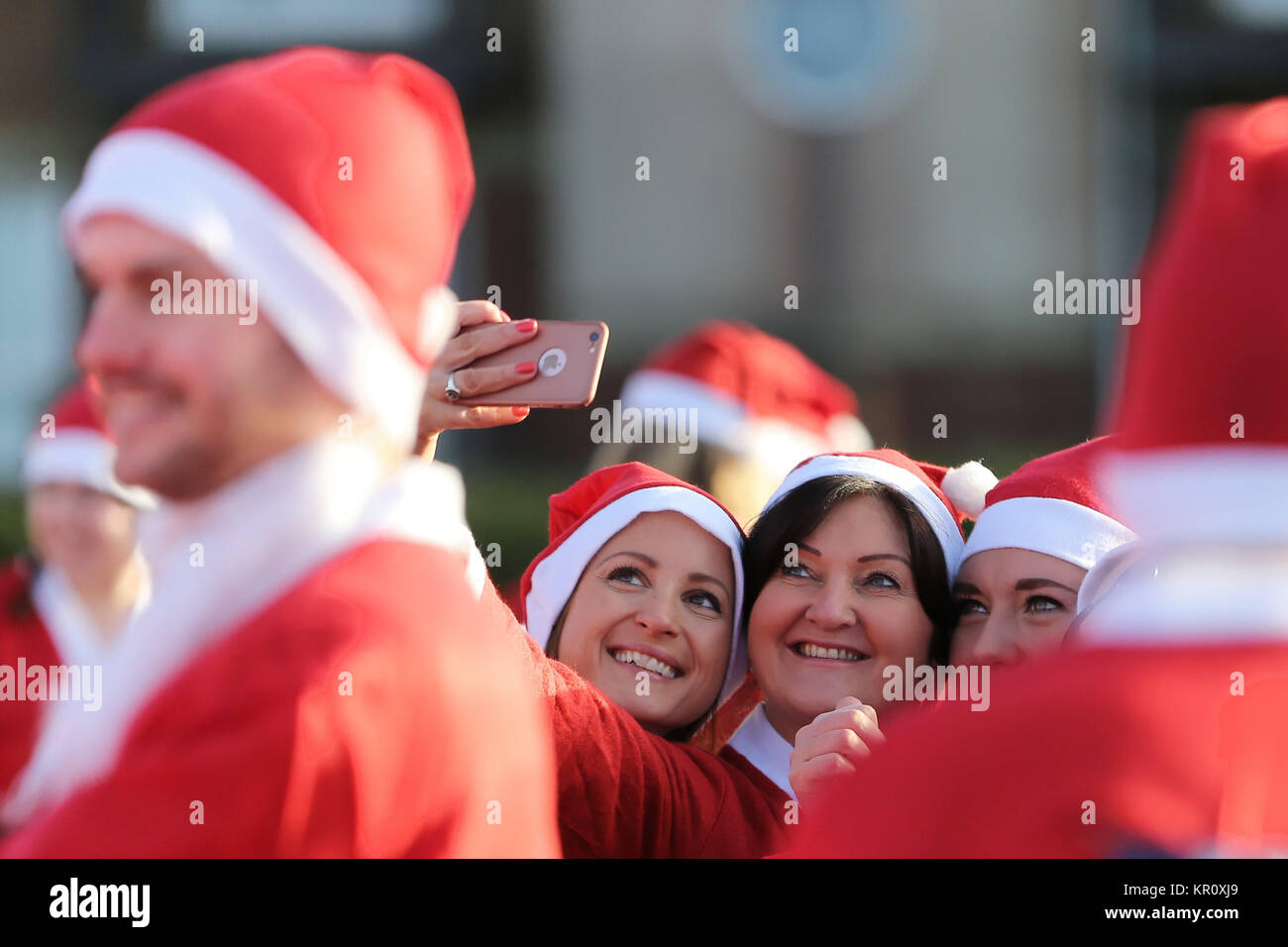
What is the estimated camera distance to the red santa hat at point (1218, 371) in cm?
153

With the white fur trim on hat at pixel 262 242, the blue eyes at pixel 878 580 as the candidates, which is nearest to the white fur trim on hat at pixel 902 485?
the blue eyes at pixel 878 580

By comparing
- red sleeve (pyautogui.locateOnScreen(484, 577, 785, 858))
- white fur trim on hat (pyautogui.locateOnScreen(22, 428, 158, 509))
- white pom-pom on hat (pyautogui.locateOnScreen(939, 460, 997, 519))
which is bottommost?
red sleeve (pyautogui.locateOnScreen(484, 577, 785, 858))

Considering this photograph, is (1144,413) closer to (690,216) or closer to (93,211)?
(93,211)


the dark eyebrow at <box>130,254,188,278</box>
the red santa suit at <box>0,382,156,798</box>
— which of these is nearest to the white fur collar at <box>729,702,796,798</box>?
the dark eyebrow at <box>130,254,188,278</box>

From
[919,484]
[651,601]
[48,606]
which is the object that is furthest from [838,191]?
[651,601]

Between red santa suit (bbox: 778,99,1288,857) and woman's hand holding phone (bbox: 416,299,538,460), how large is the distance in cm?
112

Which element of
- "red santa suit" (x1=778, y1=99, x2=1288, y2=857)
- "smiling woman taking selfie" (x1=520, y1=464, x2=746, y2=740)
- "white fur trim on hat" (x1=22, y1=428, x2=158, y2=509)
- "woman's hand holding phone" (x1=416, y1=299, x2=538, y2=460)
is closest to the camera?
"red santa suit" (x1=778, y1=99, x2=1288, y2=857)

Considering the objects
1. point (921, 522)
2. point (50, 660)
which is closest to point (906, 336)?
point (50, 660)

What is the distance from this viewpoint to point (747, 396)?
5141 millimetres

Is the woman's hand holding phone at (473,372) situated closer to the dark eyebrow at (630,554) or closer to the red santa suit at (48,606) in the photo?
the dark eyebrow at (630,554)

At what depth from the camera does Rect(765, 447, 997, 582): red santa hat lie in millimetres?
3180

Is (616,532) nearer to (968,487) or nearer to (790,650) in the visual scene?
(790,650)

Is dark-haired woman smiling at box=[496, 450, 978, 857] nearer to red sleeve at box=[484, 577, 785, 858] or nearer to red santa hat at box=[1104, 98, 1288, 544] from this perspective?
red sleeve at box=[484, 577, 785, 858]

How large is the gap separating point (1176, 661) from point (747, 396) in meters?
3.69
